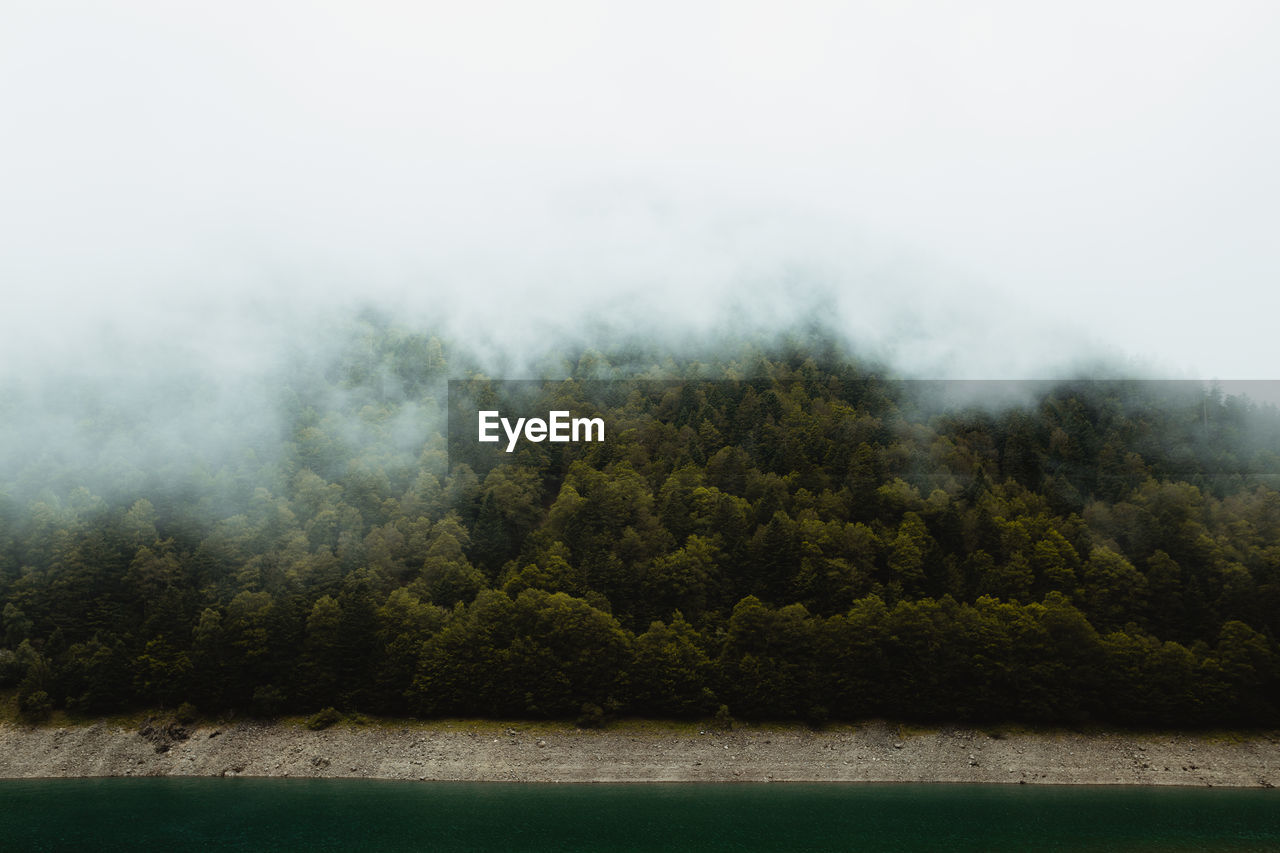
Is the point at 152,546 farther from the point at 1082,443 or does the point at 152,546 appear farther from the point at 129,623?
the point at 1082,443

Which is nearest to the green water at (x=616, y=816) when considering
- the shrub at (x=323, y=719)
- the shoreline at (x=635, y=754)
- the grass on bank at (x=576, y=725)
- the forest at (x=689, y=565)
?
the shoreline at (x=635, y=754)

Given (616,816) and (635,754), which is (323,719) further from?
(616,816)

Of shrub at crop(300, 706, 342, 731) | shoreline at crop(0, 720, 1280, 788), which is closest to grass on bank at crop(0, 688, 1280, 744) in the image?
shrub at crop(300, 706, 342, 731)

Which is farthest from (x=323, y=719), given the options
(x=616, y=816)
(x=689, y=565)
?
(x=689, y=565)

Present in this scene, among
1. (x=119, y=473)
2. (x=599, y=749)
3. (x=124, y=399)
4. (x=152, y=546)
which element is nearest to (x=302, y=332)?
(x=124, y=399)

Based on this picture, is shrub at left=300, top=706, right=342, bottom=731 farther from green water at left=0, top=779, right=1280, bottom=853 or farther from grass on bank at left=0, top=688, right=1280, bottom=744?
green water at left=0, top=779, right=1280, bottom=853

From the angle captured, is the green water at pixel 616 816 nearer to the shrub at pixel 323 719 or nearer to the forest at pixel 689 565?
the shrub at pixel 323 719
